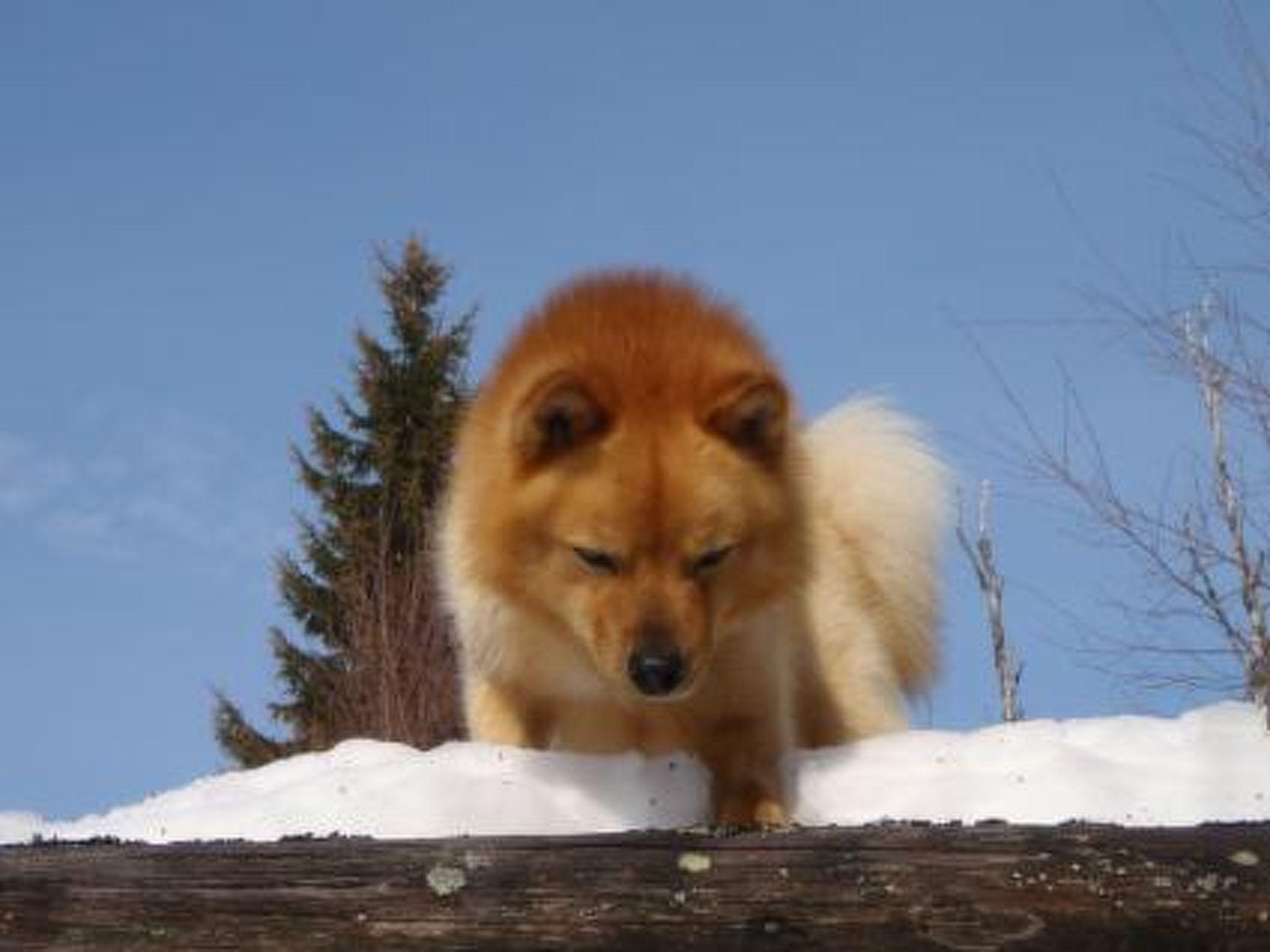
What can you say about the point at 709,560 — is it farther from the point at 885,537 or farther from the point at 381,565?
the point at 381,565

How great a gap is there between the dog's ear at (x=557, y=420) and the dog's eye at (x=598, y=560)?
30 centimetres

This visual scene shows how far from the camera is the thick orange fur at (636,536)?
12.8 ft

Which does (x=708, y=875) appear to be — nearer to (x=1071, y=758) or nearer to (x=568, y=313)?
(x=1071, y=758)

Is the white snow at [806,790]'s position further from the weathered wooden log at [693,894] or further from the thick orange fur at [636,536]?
the weathered wooden log at [693,894]

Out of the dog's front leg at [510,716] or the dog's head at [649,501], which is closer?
the dog's head at [649,501]

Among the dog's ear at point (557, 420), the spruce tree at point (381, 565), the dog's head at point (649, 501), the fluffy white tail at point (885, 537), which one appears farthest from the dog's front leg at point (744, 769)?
the spruce tree at point (381, 565)

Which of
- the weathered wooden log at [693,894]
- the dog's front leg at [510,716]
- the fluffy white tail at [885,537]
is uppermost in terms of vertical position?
the fluffy white tail at [885,537]

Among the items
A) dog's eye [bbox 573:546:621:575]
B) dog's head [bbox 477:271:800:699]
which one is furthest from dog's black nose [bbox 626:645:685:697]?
dog's eye [bbox 573:546:621:575]

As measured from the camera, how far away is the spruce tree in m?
13.6

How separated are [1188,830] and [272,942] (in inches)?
62.8

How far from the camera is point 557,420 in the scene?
4.10 metres

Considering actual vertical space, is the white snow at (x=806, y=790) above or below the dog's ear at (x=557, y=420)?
below

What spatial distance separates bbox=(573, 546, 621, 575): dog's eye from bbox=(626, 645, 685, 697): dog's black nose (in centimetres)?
26

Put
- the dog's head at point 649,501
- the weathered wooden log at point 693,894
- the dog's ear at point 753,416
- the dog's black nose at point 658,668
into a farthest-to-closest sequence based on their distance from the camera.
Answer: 1. the dog's ear at point 753,416
2. the dog's head at point 649,501
3. the dog's black nose at point 658,668
4. the weathered wooden log at point 693,894
